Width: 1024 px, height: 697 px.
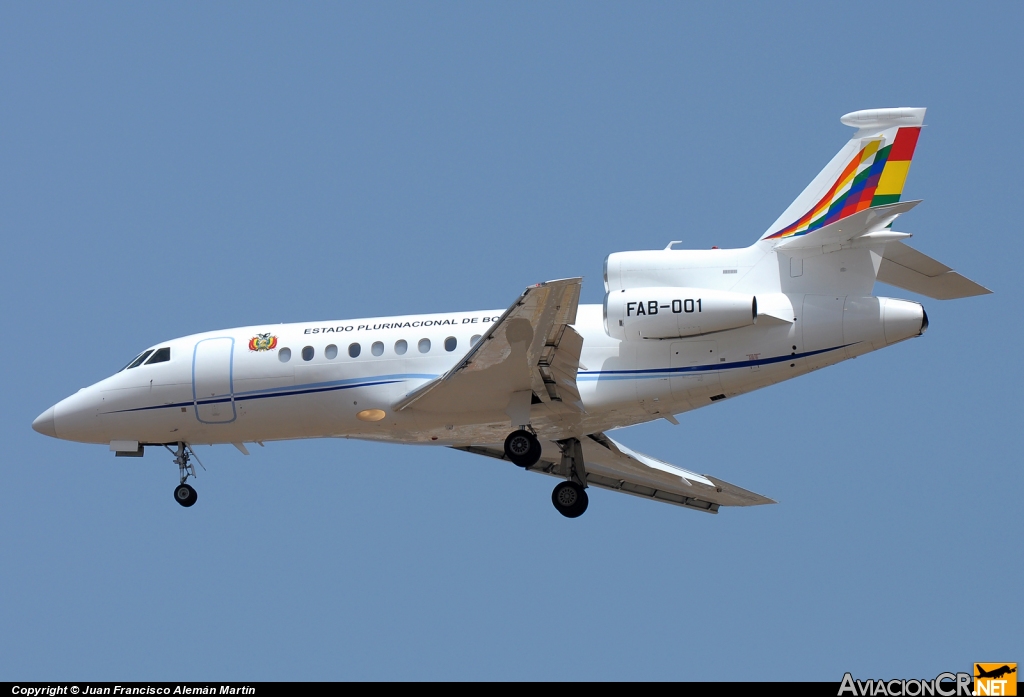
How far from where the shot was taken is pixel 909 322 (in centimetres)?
2217

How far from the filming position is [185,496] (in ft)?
88.0

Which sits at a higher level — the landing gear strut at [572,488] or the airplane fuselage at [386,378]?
the airplane fuselage at [386,378]

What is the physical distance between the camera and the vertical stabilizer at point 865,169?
23.2 m

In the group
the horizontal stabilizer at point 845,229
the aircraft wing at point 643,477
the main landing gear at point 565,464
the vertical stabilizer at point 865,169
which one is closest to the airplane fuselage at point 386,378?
the main landing gear at point 565,464

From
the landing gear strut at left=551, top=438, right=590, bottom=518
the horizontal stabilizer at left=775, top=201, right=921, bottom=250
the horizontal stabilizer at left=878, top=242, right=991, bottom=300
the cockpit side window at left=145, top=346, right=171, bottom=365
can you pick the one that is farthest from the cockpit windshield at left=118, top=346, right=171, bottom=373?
the horizontal stabilizer at left=878, top=242, right=991, bottom=300

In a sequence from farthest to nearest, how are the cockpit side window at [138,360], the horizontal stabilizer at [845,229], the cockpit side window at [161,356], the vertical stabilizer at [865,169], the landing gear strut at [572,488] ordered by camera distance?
1. the cockpit side window at [138,360]
2. the cockpit side window at [161,356]
3. the landing gear strut at [572,488]
4. the vertical stabilizer at [865,169]
5. the horizontal stabilizer at [845,229]

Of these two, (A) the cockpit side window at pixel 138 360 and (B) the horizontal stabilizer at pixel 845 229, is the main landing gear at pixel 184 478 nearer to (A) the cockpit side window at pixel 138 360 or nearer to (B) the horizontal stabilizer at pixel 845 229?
(A) the cockpit side window at pixel 138 360

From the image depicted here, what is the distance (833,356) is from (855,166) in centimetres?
324

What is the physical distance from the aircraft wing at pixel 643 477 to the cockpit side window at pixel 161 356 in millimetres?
5697

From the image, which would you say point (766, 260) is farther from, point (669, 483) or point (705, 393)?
point (669, 483)

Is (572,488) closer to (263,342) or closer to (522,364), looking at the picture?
(522,364)

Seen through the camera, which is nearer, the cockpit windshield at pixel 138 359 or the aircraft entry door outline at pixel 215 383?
the aircraft entry door outline at pixel 215 383

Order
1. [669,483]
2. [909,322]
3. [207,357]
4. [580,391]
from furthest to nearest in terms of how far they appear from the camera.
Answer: [669,483] → [207,357] → [580,391] → [909,322]

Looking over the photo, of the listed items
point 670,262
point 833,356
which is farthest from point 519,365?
point 833,356
